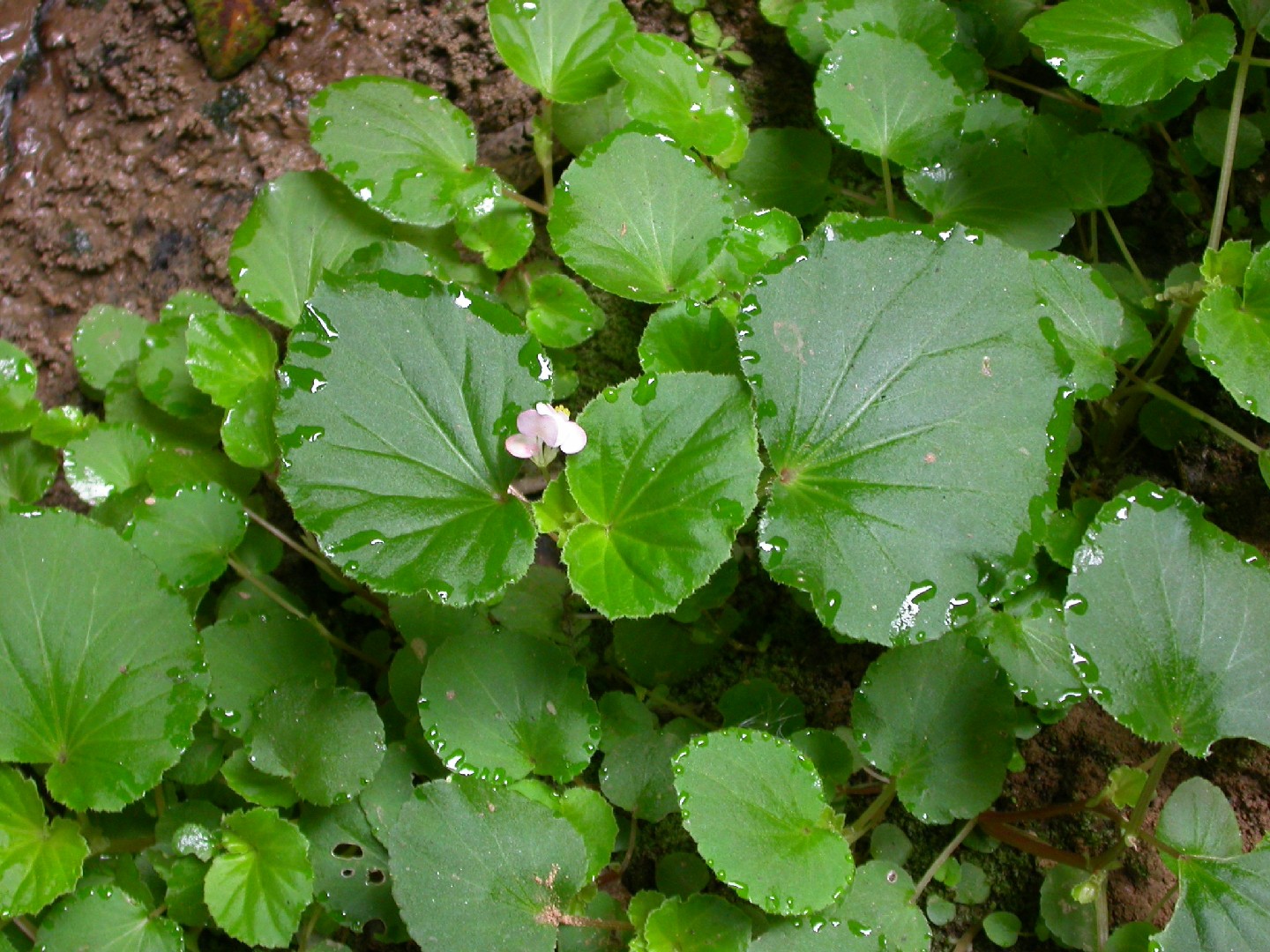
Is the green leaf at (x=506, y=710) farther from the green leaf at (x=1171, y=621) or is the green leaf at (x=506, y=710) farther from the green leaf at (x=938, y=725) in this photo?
the green leaf at (x=1171, y=621)

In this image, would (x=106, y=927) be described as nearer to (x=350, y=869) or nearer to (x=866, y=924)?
(x=350, y=869)

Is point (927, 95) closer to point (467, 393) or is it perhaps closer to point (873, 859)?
point (467, 393)

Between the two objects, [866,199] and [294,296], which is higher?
[294,296]

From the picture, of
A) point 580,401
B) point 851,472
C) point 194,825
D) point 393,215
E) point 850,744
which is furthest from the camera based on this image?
point 580,401

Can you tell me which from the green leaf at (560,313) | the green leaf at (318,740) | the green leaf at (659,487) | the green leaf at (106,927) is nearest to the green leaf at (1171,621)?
the green leaf at (659,487)

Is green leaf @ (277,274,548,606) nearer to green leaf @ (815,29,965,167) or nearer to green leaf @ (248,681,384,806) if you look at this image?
green leaf @ (248,681,384,806)

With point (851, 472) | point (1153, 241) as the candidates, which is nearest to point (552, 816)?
point (851, 472)
